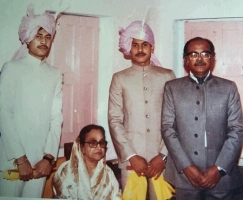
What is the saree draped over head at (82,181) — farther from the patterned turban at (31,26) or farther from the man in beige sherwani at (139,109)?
the patterned turban at (31,26)

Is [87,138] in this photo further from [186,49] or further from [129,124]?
[186,49]

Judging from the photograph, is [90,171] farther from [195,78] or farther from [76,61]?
[195,78]

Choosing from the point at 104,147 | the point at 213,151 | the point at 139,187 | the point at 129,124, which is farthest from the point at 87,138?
the point at 213,151

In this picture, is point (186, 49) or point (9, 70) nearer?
point (186, 49)

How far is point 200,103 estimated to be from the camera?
59.4 inches

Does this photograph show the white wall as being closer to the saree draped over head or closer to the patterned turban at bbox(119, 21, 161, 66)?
the patterned turban at bbox(119, 21, 161, 66)

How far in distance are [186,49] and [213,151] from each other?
0.51 meters

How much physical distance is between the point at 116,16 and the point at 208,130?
763 millimetres

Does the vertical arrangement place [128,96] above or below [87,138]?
above

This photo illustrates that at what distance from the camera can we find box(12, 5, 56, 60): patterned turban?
1.69 metres

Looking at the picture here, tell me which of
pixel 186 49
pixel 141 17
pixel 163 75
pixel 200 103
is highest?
pixel 141 17

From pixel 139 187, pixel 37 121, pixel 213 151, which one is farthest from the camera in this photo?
pixel 37 121

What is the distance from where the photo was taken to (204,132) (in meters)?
1.50

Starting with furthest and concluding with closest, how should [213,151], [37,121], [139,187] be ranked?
[37,121]
[139,187]
[213,151]
